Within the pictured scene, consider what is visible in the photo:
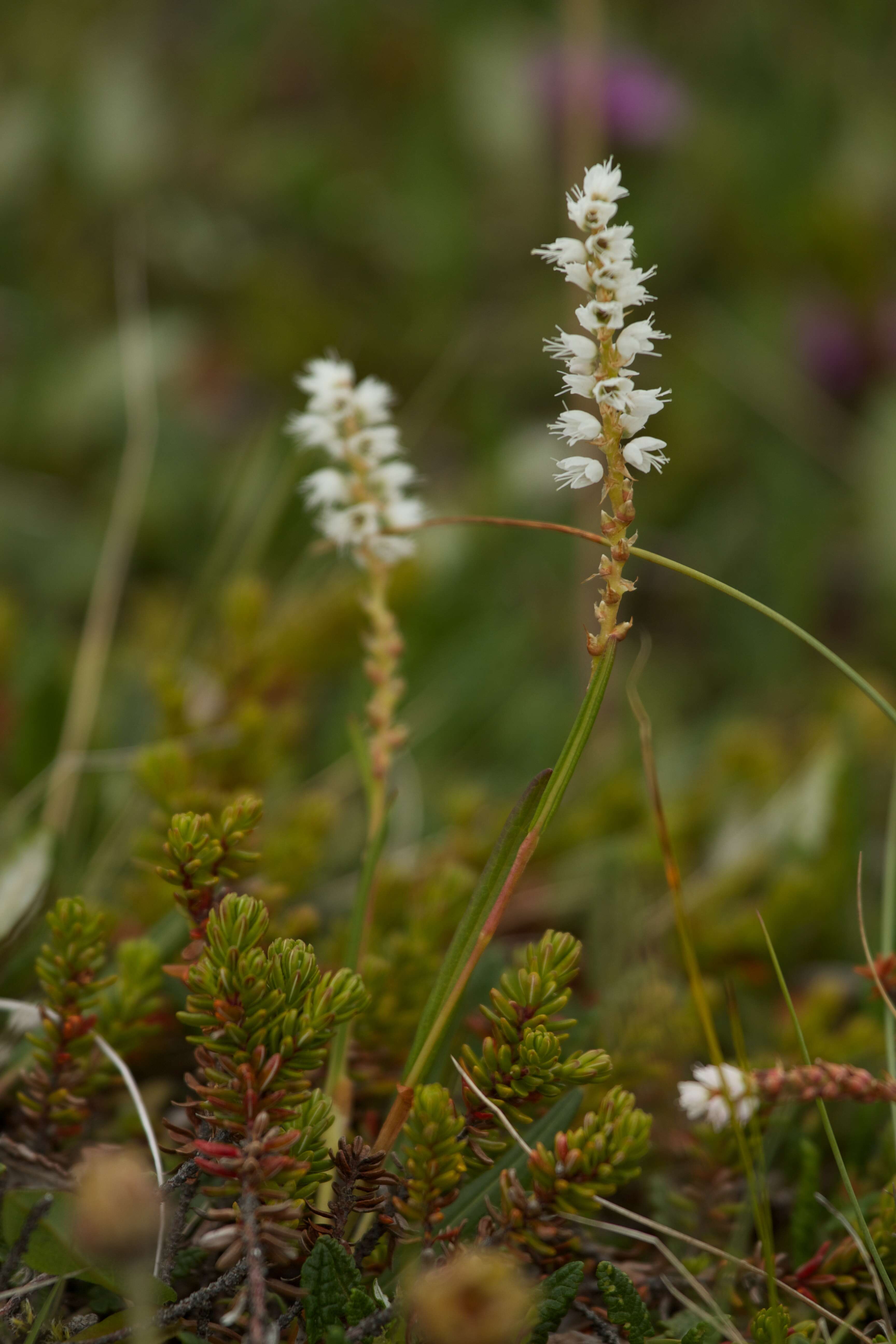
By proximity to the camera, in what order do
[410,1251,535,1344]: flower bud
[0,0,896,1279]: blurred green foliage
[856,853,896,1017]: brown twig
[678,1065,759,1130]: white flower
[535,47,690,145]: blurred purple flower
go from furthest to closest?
[535,47,690,145]: blurred purple flower
[0,0,896,1279]: blurred green foliage
[856,853,896,1017]: brown twig
[678,1065,759,1130]: white flower
[410,1251,535,1344]: flower bud

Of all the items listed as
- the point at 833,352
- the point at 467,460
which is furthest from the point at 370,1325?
the point at 833,352

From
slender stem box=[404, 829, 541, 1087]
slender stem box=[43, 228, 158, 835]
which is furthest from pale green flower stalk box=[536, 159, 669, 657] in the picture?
slender stem box=[43, 228, 158, 835]

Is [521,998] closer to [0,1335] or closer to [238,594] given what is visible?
[0,1335]

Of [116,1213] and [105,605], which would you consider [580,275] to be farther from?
[105,605]

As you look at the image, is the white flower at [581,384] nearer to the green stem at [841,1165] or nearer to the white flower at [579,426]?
the white flower at [579,426]

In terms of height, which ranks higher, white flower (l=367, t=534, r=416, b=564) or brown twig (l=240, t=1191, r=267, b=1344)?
white flower (l=367, t=534, r=416, b=564)

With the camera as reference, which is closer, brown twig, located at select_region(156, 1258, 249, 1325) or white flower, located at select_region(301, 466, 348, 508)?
brown twig, located at select_region(156, 1258, 249, 1325)

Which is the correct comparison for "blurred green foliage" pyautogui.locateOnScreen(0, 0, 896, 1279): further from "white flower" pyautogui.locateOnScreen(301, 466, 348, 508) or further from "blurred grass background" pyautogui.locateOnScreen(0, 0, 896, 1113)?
"white flower" pyautogui.locateOnScreen(301, 466, 348, 508)
